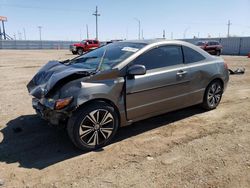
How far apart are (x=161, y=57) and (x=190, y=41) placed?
37.1 meters

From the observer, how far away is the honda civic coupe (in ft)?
11.5

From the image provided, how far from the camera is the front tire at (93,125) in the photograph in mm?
3490

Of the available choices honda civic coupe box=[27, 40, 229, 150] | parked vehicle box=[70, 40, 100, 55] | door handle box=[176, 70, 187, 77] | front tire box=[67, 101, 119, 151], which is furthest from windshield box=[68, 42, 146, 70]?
parked vehicle box=[70, 40, 100, 55]

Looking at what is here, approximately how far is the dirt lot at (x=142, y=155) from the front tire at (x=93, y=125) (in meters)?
0.17

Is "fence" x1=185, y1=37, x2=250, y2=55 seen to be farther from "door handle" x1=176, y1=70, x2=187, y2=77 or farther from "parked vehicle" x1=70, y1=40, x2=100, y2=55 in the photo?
"door handle" x1=176, y1=70, x2=187, y2=77

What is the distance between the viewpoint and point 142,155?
3574 millimetres

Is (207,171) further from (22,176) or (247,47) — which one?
(247,47)

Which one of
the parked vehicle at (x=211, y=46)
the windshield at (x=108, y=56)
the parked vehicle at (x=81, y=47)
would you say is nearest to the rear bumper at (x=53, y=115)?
the windshield at (x=108, y=56)

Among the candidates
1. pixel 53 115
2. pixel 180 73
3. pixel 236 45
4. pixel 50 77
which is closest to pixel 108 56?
pixel 50 77

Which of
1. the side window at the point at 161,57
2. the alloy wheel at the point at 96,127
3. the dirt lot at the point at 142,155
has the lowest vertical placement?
the dirt lot at the point at 142,155

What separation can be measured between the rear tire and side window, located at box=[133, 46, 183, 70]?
42.0 inches

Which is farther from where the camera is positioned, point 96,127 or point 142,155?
point 96,127

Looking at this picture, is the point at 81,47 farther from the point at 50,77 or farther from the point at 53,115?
the point at 53,115

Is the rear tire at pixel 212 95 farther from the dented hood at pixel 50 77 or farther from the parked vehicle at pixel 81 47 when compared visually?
the parked vehicle at pixel 81 47
